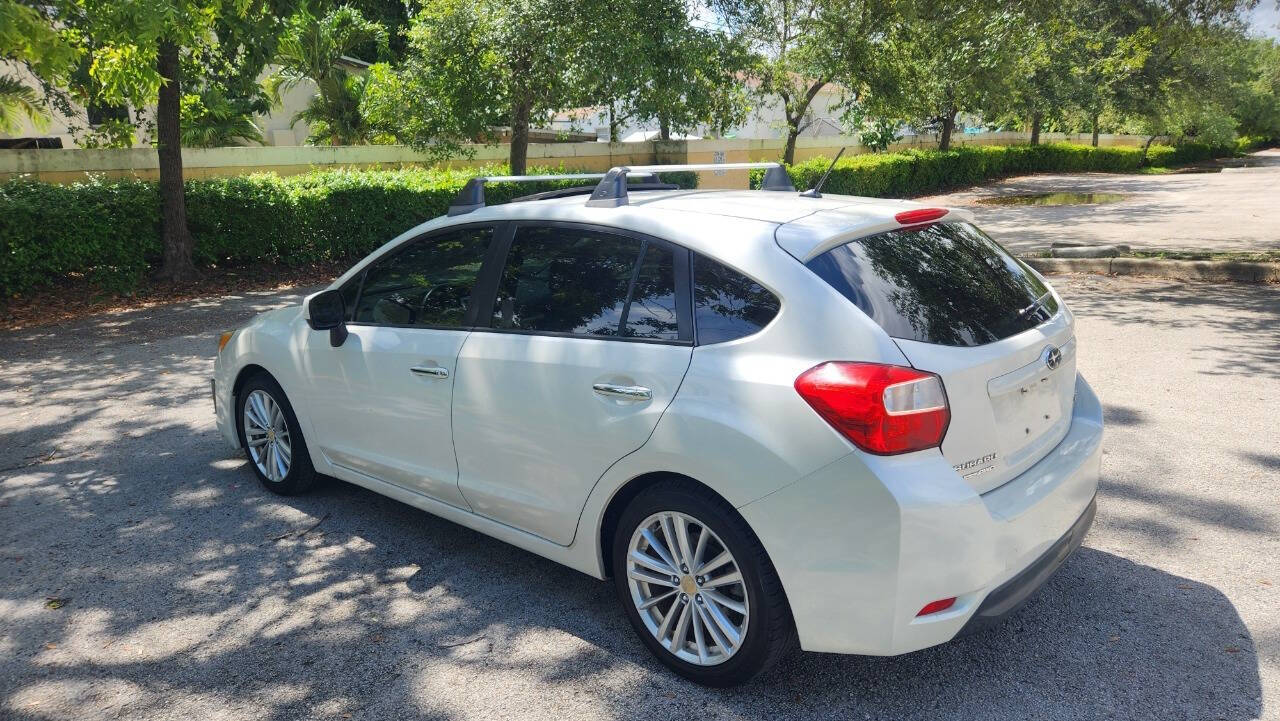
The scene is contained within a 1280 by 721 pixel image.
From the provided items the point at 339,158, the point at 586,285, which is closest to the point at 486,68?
the point at 339,158

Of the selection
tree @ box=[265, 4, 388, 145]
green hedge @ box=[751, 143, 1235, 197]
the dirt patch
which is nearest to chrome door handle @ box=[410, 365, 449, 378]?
the dirt patch

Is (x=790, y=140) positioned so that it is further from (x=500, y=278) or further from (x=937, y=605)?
(x=937, y=605)

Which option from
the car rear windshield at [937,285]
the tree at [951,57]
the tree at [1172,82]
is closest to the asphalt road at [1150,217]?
the tree at [951,57]

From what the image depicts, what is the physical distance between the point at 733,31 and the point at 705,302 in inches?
679

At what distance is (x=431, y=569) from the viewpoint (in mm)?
4148

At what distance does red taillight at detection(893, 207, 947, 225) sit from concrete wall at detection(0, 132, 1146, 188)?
473 inches

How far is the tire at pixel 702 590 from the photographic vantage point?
9.58ft

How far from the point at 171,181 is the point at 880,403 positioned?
454 inches

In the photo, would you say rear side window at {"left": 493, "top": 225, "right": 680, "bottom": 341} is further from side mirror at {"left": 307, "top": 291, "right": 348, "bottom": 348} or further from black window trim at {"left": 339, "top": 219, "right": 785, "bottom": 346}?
side mirror at {"left": 307, "top": 291, "right": 348, "bottom": 348}

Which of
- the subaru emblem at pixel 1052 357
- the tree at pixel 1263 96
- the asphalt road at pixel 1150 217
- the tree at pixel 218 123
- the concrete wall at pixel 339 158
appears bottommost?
the subaru emblem at pixel 1052 357

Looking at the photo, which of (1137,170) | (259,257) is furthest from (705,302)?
(1137,170)

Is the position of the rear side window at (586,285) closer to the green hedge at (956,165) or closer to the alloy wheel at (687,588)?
the alloy wheel at (687,588)

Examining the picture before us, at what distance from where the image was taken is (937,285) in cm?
319

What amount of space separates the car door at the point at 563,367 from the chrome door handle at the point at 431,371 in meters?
0.09
